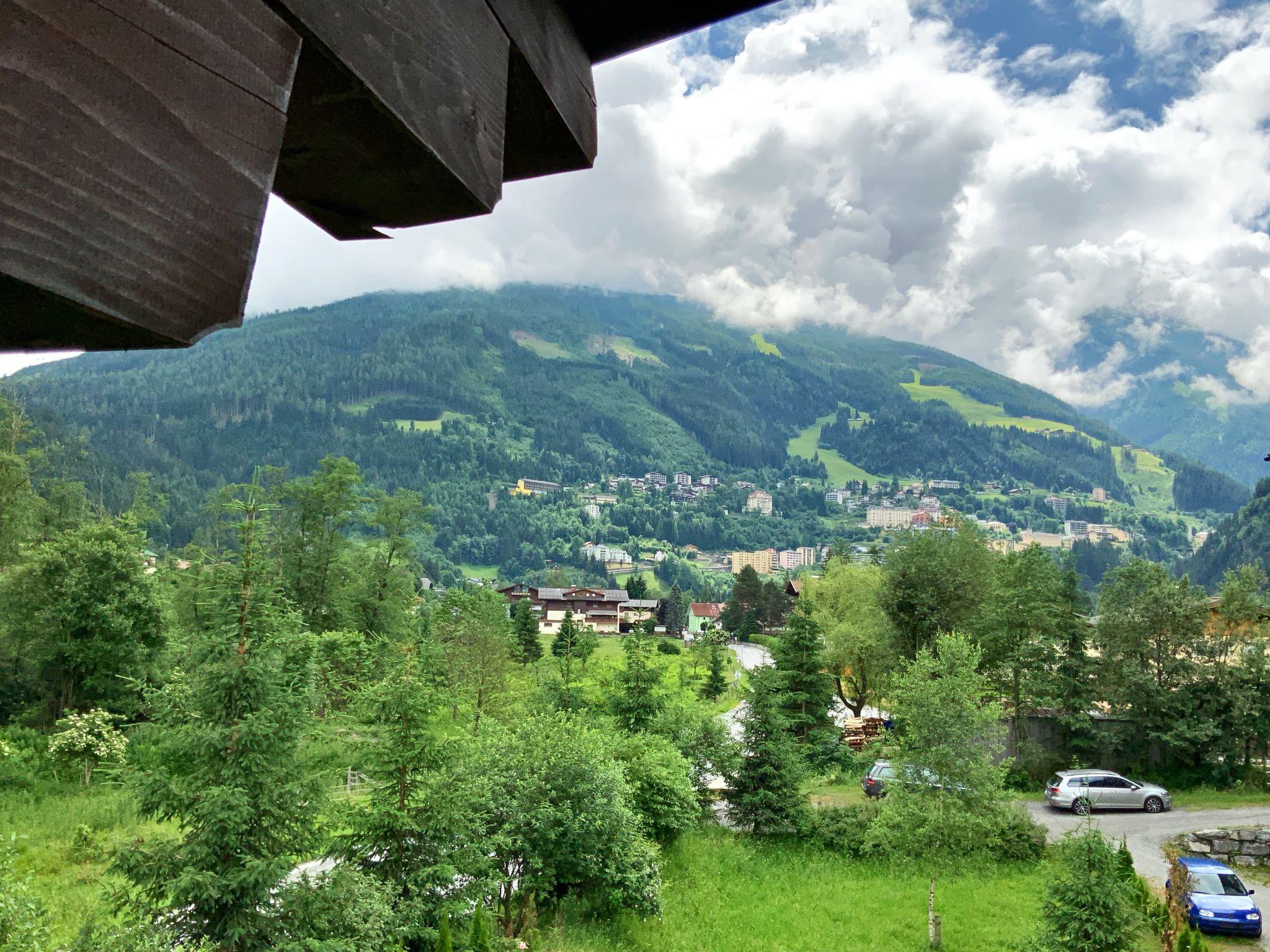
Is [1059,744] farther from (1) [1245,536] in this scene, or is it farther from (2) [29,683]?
(1) [1245,536]

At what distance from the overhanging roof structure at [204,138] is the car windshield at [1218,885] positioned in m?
17.4

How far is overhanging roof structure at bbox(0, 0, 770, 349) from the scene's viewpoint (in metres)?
0.46

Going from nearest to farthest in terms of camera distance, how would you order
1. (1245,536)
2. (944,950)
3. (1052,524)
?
(944,950) < (1245,536) < (1052,524)

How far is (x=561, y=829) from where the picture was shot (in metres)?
13.0

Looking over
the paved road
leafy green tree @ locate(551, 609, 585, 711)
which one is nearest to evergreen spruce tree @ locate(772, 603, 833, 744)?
the paved road

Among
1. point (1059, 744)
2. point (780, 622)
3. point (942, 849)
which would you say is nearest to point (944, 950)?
point (942, 849)

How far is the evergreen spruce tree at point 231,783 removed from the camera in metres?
8.09

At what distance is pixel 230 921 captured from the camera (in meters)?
8.10

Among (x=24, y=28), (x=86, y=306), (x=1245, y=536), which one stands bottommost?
(x=86, y=306)

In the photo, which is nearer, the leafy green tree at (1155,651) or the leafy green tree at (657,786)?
the leafy green tree at (657,786)

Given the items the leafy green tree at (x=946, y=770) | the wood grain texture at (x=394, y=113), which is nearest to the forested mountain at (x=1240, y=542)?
the leafy green tree at (x=946, y=770)

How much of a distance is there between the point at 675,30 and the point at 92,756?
24062 millimetres

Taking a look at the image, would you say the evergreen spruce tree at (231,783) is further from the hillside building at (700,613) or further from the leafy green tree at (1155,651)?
the hillside building at (700,613)

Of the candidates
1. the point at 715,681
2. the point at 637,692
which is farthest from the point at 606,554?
the point at 637,692
